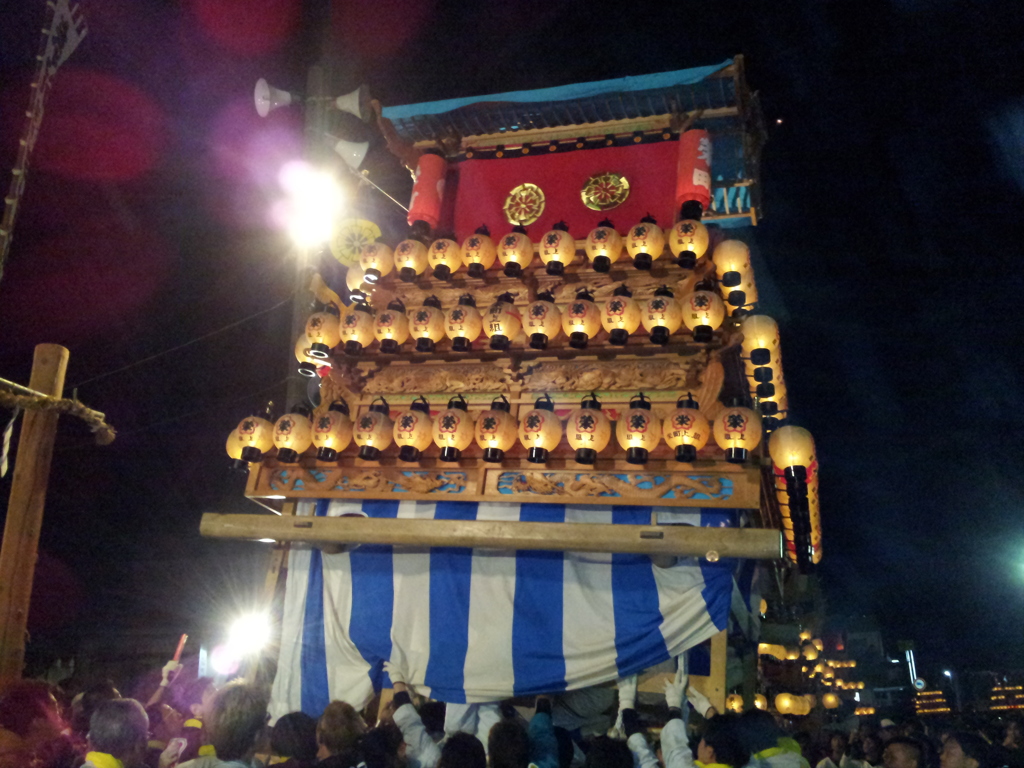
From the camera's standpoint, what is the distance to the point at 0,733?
4.31 meters

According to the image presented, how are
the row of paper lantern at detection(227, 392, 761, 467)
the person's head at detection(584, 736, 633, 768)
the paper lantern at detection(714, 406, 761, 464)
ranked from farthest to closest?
the row of paper lantern at detection(227, 392, 761, 467), the paper lantern at detection(714, 406, 761, 464), the person's head at detection(584, 736, 633, 768)

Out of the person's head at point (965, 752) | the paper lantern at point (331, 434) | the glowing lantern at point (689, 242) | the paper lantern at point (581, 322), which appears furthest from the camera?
the glowing lantern at point (689, 242)

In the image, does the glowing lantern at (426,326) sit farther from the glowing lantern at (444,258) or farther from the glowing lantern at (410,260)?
the glowing lantern at (410,260)

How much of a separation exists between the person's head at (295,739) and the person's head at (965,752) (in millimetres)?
5131

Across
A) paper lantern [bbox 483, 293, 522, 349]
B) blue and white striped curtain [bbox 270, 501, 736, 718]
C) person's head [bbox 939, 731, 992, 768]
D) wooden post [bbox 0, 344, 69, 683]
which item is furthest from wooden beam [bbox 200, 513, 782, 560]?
paper lantern [bbox 483, 293, 522, 349]

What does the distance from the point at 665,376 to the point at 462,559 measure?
330 centimetres

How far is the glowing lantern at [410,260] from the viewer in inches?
371

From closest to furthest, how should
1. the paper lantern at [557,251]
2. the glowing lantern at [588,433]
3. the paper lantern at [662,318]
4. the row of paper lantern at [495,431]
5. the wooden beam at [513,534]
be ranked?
the wooden beam at [513,534] → the row of paper lantern at [495,431] → the glowing lantern at [588,433] → the paper lantern at [662,318] → the paper lantern at [557,251]

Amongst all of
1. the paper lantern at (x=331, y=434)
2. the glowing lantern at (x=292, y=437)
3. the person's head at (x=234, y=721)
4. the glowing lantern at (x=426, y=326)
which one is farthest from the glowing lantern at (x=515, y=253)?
the person's head at (x=234, y=721)

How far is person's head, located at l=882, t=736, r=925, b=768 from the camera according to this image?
17.8 ft

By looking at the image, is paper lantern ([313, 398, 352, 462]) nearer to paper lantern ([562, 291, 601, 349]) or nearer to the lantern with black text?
the lantern with black text

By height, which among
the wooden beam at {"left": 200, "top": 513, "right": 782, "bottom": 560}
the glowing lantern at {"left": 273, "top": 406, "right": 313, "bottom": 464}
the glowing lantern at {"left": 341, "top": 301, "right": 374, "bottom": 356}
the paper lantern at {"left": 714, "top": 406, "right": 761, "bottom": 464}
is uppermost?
the glowing lantern at {"left": 341, "top": 301, "right": 374, "bottom": 356}

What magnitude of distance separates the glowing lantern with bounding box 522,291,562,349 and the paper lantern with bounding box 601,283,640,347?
60cm

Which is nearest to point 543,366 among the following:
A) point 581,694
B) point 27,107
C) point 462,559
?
point 462,559
